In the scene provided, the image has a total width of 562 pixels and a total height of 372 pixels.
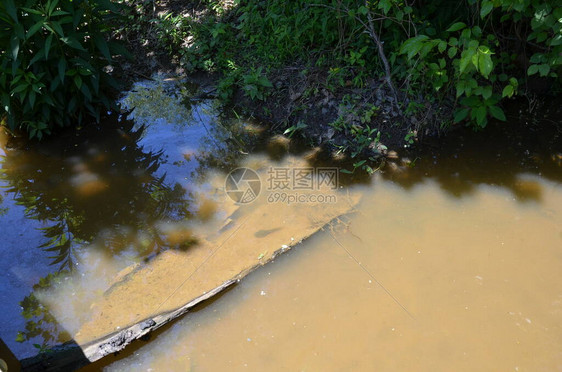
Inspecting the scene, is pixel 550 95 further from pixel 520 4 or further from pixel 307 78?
pixel 307 78

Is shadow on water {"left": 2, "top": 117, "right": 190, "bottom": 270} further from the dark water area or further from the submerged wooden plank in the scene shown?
the submerged wooden plank

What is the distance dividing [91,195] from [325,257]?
211 cm

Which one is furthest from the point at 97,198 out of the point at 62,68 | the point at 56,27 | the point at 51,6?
the point at 51,6

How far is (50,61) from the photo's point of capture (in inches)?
161

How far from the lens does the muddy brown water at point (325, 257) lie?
8.77ft

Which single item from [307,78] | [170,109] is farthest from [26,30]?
[307,78]

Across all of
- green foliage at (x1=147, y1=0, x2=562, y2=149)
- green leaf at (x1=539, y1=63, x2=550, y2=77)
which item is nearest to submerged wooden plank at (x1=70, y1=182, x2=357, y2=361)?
green foliage at (x1=147, y1=0, x2=562, y2=149)

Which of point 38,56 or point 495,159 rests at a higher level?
point 38,56

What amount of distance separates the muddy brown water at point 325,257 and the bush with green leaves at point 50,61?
0.38 m

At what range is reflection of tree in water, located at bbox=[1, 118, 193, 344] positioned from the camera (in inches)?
134

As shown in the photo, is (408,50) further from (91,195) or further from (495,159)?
(91,195)

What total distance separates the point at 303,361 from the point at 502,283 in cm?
143

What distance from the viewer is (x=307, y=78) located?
462 centimetres

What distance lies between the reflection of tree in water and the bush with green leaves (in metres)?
0.29
